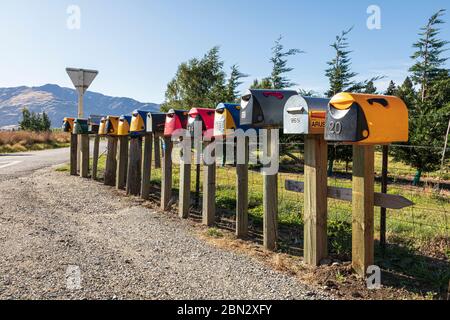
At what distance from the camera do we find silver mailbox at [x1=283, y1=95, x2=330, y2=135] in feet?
12.0

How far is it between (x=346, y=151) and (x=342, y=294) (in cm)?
1038

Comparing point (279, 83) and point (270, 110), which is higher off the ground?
point (279, 83)

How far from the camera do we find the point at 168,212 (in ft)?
20.4

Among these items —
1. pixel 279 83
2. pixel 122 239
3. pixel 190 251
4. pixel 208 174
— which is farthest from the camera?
pixel 279 83

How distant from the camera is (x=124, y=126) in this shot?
7.81 meters

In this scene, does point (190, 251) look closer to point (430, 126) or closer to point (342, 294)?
point (342, 294)

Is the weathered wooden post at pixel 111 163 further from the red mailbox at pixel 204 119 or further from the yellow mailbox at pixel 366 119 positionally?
the yellow mailbox at pixel 366 119

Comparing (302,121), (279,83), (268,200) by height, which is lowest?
(268,200)

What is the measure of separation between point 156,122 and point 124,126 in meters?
1.39

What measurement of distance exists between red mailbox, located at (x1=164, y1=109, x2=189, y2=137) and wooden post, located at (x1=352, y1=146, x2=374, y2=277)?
3.29 m

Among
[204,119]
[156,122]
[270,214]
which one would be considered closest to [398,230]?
[270,214]

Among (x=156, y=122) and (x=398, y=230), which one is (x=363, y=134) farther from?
(x=156, y=122)

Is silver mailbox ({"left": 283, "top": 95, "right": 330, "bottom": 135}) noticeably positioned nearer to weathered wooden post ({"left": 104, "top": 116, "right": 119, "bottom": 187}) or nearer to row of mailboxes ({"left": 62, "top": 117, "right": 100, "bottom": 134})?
weathered wooden post ({"left": 104, "top": 116, "right": 119, "bottom": 187})
